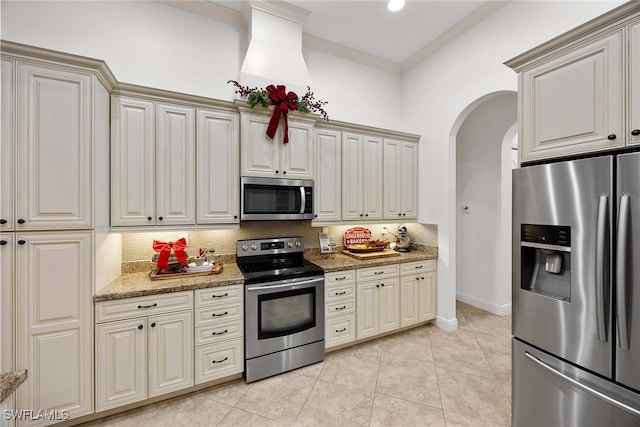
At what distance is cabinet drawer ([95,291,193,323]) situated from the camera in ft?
6.10

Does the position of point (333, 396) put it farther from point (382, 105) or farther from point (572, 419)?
point (382, 105)

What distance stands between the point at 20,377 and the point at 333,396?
1.87m

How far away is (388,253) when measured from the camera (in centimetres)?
321

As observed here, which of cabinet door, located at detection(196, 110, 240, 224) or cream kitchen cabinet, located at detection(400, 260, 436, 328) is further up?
cabinet door, located at detection(196, 110, 240, 224)

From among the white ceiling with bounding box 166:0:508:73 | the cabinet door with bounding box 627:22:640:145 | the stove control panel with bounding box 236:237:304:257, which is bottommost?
the stove control panel with bounding box 236:237:304:257

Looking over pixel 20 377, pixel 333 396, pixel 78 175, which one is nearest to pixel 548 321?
pixel 333 396

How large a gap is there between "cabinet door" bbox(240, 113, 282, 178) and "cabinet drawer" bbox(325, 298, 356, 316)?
4.62ft

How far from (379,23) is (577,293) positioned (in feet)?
10.2

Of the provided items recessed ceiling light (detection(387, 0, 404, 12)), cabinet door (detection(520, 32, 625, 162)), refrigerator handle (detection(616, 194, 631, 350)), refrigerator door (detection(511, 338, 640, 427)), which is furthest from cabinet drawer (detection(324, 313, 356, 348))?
recessed ceiling light (detection(387, 0, 404, 12))

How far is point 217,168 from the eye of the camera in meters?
2.45

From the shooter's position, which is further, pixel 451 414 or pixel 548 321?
pixel 451 414

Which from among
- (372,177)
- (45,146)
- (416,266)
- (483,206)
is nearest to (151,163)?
(45,146)

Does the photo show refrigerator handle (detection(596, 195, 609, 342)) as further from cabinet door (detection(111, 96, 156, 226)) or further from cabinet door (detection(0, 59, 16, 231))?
cabinet door (detection(0, 59, 16, 231))

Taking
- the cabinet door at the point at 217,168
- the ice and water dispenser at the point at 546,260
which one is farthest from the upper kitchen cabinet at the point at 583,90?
the cabinet door at the point at 217,168
